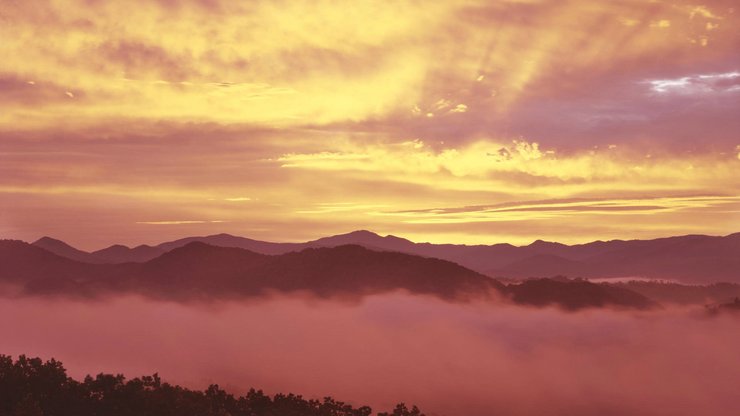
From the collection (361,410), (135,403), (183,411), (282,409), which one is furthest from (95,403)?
(361,410)

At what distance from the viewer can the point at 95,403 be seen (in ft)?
281

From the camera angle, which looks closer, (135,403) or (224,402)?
(135,403)

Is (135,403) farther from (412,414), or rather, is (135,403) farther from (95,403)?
(412,414)

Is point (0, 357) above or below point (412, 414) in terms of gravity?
above

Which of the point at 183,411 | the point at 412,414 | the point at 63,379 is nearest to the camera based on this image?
the point at 183,411

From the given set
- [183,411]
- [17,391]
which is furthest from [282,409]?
[17,391]

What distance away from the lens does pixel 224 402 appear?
95.2 meters

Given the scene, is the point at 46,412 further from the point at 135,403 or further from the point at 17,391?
the point at 135,403

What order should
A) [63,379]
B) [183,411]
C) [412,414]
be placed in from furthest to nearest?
[412,414], [63,379], [183,411]

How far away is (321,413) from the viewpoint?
9475cm

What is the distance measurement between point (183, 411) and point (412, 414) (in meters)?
27.2

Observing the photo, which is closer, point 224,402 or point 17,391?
point 17,391

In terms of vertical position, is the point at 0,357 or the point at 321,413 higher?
the point at 0,357

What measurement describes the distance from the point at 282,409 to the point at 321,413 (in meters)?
5.17
